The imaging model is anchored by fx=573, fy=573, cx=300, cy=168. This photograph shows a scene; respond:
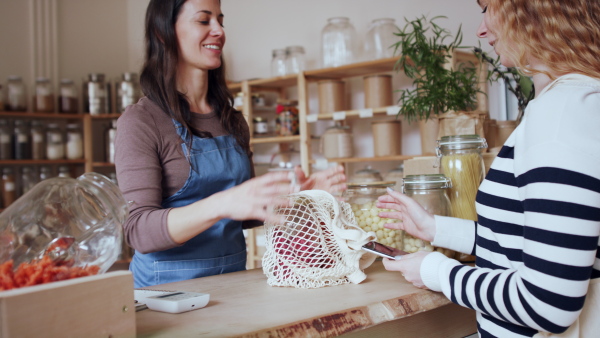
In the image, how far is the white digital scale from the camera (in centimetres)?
92

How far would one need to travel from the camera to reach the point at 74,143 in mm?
4340

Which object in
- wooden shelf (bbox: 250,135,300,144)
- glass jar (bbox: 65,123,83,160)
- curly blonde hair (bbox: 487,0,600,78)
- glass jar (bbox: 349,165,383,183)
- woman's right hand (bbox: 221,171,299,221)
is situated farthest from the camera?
glass jar (bbox: 65,123,83,160)

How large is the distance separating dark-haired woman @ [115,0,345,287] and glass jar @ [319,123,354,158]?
6.32 ft


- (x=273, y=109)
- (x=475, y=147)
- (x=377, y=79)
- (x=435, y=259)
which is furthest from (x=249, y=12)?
(x=435, y=259)

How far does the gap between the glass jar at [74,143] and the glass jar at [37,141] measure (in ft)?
0.59

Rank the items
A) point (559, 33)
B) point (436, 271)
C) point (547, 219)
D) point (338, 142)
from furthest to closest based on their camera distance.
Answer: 1. point (338, 142)
2. point (436, 271)
3. point (559, 33)
4. point (547, 219)

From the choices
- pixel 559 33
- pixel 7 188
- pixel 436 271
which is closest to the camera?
pixel 559 33

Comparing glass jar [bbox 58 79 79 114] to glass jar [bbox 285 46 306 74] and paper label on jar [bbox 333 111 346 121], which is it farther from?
paper label on jar [bbox 333 111 346 121]

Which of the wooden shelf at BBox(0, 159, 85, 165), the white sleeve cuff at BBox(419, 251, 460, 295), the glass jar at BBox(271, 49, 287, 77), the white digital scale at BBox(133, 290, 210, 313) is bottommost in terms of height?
the white digital scale at BBox(133, 290, 210, 313)

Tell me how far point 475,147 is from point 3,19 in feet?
13.9

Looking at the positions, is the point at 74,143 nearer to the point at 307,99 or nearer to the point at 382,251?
the point at 307,99

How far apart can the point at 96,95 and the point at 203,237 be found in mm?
3327

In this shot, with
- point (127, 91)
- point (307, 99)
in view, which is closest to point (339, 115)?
point (307, 99)

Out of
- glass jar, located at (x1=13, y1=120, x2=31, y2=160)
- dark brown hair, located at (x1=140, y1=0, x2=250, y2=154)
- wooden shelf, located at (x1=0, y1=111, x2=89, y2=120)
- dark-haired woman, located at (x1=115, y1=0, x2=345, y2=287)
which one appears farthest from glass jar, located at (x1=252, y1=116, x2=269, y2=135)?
dark brown hair, located at (x1=140, y1=0, x2=250, y2=154)
